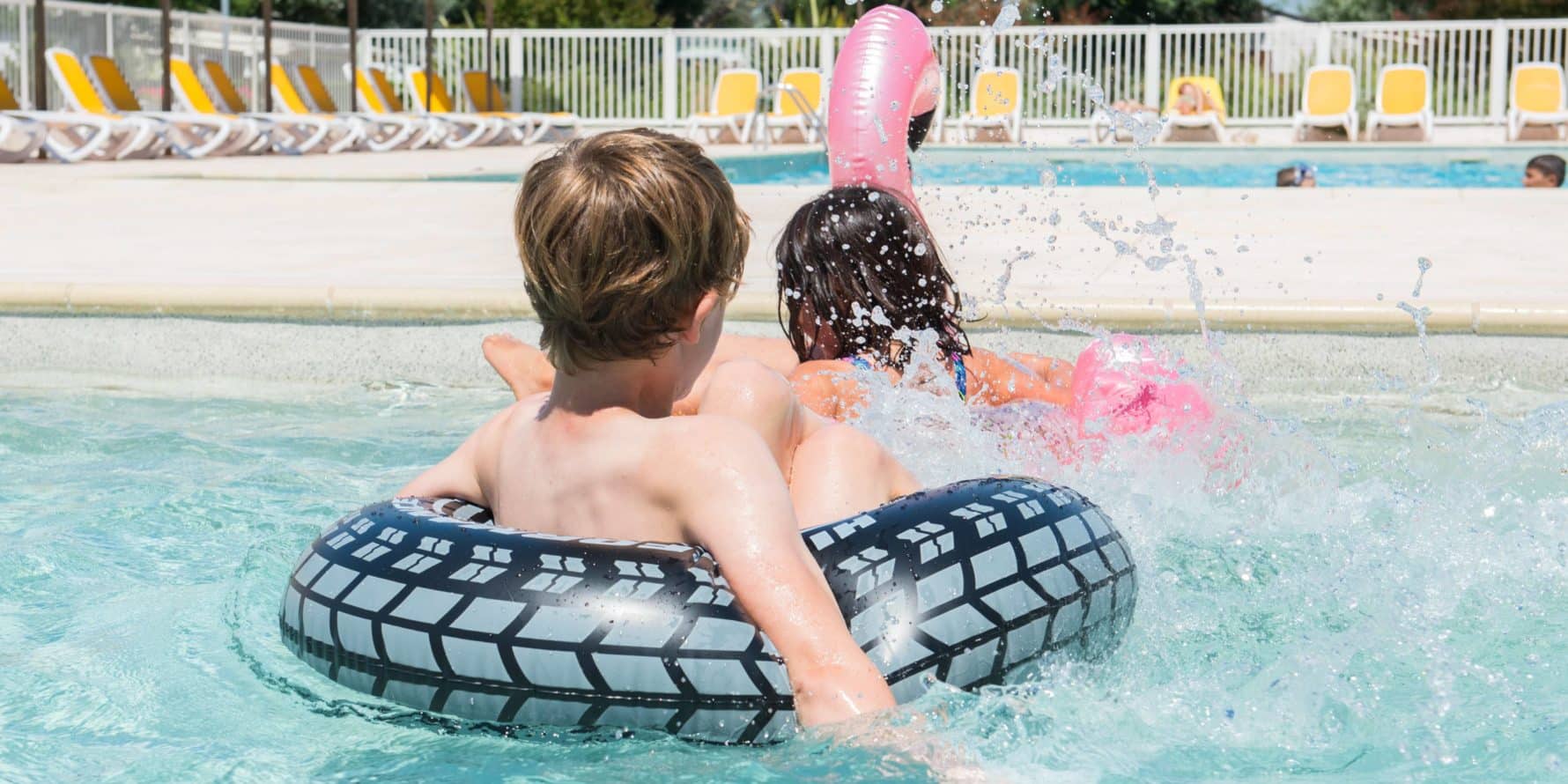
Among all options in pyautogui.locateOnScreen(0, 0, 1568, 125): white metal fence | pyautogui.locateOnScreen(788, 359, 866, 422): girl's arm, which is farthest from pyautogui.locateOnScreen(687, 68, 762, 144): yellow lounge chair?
pyautogui.locateOnScreen(788, 359, 866, 422): girl's arm

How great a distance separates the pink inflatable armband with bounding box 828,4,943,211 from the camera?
4.64 m

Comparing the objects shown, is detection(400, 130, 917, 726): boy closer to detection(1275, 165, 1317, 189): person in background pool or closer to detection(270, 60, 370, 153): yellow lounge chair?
detection(1275, 165, 1317, 189): person in background pool

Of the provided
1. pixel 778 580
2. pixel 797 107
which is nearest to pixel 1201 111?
pixel 797 107

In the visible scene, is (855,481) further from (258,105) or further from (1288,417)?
(258,105)

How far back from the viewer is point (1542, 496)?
3.90 metres

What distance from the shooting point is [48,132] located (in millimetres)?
14727

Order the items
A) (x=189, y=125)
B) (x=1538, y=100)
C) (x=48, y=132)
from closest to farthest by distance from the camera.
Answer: (x=48, y=132) < (x=189, y=125) < (x=1538, y=100)

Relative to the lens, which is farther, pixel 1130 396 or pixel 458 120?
pixel 458 120

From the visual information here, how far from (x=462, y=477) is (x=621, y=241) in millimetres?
774

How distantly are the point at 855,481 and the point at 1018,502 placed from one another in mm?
269

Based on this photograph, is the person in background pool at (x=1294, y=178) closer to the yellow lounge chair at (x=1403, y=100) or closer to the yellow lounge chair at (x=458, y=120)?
the yellow lounge chair at (x=1403, y=100)

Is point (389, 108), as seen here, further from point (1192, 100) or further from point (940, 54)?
point (1192, 100)

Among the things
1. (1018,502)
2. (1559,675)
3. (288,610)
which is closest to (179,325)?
(288,610)

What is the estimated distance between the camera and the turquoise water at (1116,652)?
7.61 ft
